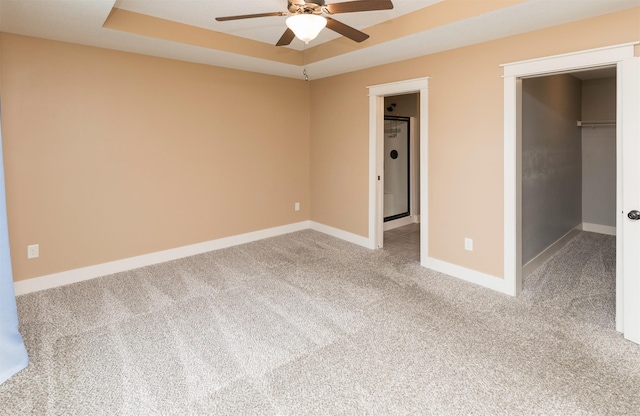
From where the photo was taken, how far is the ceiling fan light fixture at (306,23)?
7.06 feet

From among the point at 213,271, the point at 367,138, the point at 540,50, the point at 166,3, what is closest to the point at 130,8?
the point at 166,3

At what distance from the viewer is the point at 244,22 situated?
3.35 m

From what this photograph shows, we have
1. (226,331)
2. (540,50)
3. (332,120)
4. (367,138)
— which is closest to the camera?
(226,331)

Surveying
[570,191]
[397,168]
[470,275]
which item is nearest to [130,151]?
[470,275]

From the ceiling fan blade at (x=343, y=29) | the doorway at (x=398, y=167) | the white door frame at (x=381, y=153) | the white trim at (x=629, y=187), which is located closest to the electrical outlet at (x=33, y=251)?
the ceiling fan blade at (x=343, y=29)

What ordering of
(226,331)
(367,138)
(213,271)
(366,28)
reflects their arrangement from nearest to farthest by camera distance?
(226,331), (366,28), (213,271), (367,138)

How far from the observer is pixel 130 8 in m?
2.99

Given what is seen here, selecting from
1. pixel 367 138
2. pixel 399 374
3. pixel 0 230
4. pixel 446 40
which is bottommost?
pixel 399 374

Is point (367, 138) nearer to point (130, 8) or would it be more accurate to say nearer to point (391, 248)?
point (391, 248)

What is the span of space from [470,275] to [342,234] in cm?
203

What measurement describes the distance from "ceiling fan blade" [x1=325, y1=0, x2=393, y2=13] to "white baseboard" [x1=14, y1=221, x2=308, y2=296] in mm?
3390

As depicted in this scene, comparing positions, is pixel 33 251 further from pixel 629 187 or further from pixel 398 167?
pixel 398 167

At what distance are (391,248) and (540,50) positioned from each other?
278 cm

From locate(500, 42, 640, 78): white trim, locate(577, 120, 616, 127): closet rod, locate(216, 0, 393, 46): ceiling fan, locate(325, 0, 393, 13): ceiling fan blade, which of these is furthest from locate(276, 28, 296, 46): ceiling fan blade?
locate(577, 120, 616, 127): closet rod
